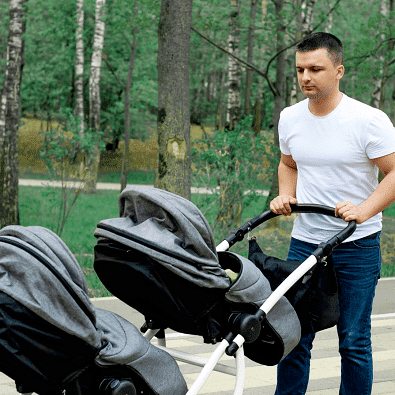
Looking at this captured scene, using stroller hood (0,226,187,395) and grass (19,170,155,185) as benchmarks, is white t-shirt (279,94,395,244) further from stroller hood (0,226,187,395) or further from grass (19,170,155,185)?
grass (19,170,155,185)

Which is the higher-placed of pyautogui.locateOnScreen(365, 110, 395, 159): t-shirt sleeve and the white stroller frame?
pyautogui.locateOnScreen(365, 110, 395, 159): t-shirt sleeve

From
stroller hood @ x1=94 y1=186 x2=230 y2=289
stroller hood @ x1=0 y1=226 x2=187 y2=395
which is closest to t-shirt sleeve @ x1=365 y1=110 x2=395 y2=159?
stroller hood @ x1=94 y1=186 x2=230 y2=289

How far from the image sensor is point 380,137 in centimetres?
317

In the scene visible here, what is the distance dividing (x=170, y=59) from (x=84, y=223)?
33.0 feet

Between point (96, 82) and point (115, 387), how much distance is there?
20729mm

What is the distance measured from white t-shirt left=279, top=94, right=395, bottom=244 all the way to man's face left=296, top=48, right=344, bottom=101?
170mm

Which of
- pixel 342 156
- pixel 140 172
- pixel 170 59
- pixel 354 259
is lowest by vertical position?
pixel 140 172

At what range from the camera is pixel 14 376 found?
2.50 m

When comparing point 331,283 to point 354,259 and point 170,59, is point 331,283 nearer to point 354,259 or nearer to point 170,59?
point 354,259

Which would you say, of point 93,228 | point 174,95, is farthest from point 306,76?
point 93,228

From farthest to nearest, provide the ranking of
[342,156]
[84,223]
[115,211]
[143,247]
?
[115,211] < [84,223] < [342,156] < [143,247]

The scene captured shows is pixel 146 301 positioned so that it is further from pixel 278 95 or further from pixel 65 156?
pixel 278 95

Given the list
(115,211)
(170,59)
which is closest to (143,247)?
(170,59)

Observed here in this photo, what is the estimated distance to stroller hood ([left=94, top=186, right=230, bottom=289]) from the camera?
277 cm
